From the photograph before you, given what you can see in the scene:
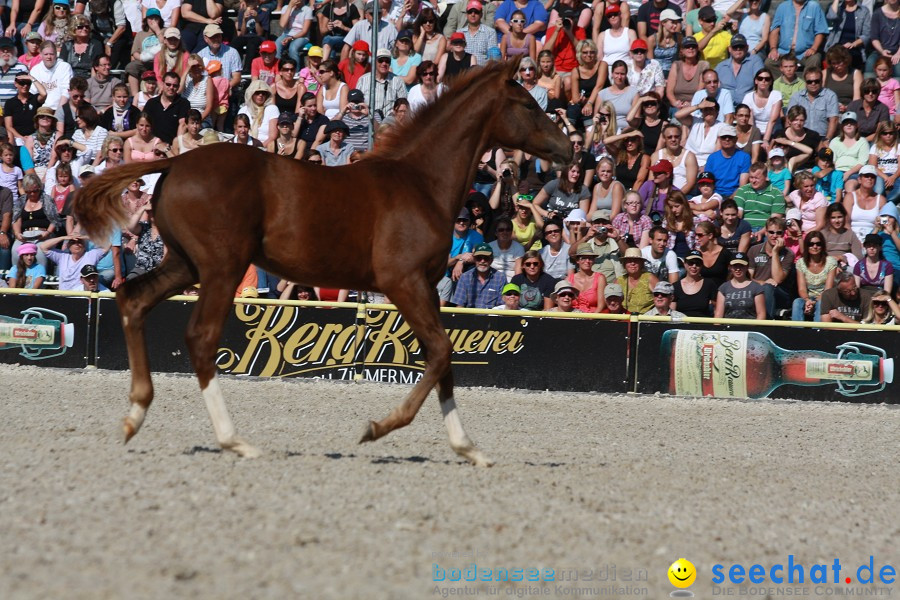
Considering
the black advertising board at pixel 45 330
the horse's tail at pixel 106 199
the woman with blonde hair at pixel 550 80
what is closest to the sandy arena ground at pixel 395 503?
the horse's tail at pixel 106 199

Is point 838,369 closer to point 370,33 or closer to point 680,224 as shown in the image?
point 680,224

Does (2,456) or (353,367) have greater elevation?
(2,456)

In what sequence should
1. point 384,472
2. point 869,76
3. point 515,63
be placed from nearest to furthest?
point 384,472 < point 515,63 < point 869,76

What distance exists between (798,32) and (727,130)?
2380mm

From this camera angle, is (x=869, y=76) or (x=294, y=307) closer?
(x=294, y=307)

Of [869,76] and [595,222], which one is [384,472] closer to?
[595,222]

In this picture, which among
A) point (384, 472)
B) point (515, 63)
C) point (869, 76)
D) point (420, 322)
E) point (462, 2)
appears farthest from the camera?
point (462, 2)

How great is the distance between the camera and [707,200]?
49.5 feet

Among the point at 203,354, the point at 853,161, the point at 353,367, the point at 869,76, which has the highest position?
the point at 869,76

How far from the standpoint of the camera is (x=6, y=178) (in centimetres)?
1700

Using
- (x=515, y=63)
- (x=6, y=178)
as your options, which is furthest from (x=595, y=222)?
(x=6, y=178)

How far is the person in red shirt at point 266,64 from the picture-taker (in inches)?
704

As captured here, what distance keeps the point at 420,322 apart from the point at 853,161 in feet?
31.8

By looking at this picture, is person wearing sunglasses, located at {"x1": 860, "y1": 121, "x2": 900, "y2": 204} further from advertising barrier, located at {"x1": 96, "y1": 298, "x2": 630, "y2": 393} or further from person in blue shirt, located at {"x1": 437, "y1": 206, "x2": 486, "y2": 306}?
person in blue shirt, located at {"x1": 437, "y1": 206, "x2": 486, "y2": 306}
